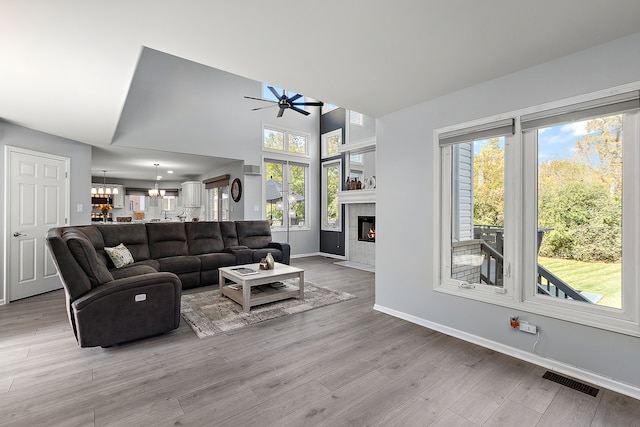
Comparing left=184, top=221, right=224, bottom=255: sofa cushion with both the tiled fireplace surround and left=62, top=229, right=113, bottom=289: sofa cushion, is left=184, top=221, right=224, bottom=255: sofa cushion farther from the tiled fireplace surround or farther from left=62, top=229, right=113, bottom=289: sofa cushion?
the tiled fireplace surround

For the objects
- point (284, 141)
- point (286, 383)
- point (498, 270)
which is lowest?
point (286, 383)

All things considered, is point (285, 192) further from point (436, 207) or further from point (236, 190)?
point (436, 207)

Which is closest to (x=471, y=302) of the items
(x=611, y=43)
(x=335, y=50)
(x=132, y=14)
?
(x=611, y=43)

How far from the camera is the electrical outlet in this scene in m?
2.39

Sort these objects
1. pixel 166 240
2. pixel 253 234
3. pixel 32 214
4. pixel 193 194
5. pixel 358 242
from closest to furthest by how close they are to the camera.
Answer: pixel 32 214
pixel 166 240
pixel 253 234
pixel 358 242
pixel 193 194

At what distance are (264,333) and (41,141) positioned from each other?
4618 millimetres

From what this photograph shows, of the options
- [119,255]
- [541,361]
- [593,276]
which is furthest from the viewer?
[119,255]

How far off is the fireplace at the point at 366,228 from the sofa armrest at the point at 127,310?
4603mm

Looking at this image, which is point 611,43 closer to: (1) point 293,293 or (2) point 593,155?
(2) point 593,155

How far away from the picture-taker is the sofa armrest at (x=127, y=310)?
2547 millimetres

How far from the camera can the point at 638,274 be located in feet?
6.49

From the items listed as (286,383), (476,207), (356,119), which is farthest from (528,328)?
(356,119)

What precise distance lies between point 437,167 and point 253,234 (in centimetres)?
413

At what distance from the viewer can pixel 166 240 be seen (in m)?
5.07
